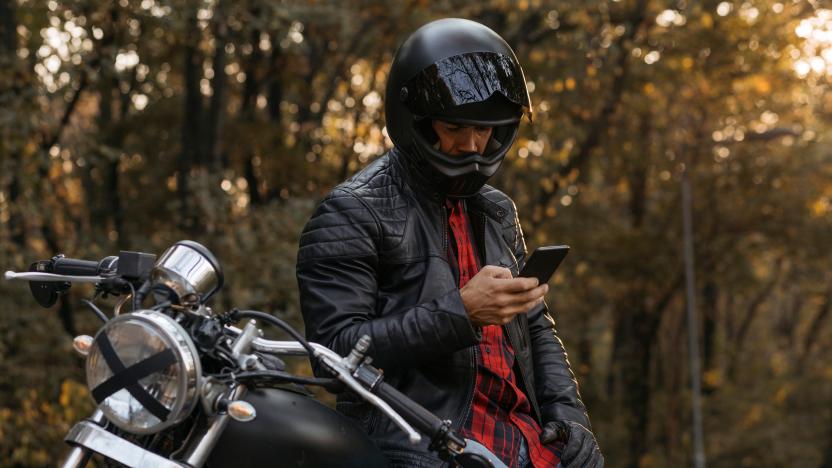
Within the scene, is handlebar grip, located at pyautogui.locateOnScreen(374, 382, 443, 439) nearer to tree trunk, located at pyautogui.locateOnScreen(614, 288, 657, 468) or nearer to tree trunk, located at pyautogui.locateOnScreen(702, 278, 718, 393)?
tree trunk, located at pyautogui.locateOnScreen(614, 288, 657, 468)

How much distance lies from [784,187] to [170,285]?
1545 centimetres

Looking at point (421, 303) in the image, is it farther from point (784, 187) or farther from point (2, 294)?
point (784, 187)

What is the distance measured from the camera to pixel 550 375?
311cm

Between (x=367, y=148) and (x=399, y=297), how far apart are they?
11.4 metres

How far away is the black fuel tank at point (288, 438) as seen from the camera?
2.21 m

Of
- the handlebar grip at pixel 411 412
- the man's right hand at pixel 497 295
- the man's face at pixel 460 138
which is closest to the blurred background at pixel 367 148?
the man's face at pixel 460 138

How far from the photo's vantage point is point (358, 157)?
46.1 feet

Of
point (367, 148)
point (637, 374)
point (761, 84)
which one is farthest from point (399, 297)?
point (637, 374)

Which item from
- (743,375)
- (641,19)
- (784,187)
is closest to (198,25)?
(641,19)

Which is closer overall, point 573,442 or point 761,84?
point 573,442

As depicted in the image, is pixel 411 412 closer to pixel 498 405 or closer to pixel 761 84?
pixel 498 405

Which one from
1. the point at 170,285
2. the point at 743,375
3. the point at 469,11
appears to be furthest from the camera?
the point at 743,375

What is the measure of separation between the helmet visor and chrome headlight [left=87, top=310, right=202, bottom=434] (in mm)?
1027

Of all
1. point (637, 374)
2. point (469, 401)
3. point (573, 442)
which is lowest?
point (637, 374)
